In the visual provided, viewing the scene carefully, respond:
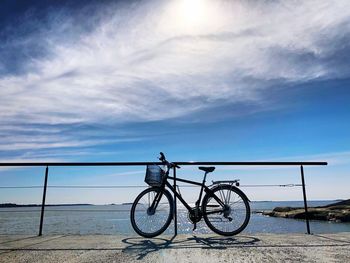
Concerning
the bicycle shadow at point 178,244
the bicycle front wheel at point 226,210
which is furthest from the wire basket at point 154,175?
the bicycle shadow at point 178,244

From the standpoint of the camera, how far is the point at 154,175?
4.78 metres

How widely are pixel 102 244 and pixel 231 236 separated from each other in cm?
189

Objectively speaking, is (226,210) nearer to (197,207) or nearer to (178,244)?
(197,207)

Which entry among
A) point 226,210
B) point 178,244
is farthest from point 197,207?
point 178,244

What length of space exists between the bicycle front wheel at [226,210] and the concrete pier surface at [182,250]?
1.86 ft

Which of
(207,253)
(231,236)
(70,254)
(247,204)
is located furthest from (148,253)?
(247,204)

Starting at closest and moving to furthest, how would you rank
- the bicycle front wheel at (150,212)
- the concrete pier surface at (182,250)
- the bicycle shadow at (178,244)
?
the concrete pier surface at (182,250) → the bicycle shadow at (178,244) → the bicycle front wheel at (150,212)

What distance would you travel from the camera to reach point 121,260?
2959mm

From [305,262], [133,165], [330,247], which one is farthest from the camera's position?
[133,165]

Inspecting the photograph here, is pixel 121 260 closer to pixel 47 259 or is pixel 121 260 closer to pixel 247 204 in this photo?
pixel 47 259

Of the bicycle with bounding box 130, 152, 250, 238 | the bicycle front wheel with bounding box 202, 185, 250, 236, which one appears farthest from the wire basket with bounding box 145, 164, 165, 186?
the bicycle front wheel with bounding box 202, 185, 250, 236

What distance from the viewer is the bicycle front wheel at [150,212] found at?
473 centimetres

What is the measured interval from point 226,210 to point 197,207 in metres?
0.43

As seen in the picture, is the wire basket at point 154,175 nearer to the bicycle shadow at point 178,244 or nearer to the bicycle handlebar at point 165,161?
the bicycle handlebar at point 165,161
